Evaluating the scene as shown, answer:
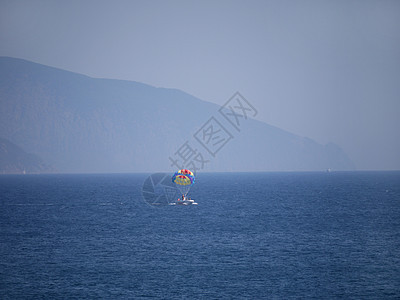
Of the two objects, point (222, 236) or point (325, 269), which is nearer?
point (325, 269)

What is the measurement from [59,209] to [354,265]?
293 ft

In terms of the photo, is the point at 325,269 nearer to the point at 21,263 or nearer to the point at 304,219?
the point at 21,263

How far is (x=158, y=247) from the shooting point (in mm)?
73562

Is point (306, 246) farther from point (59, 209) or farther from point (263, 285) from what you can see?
point (59, 209)

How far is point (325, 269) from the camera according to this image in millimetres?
60531

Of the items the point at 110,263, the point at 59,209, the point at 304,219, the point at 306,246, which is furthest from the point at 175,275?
the point at 59,209

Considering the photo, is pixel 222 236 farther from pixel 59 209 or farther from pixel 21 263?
pixel 59 209

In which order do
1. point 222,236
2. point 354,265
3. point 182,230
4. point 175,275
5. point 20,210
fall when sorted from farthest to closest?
point 20,210 < point 182,230 < point 222,236 < point 354,265 < point 175,275

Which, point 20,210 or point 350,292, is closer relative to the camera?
point 350,292

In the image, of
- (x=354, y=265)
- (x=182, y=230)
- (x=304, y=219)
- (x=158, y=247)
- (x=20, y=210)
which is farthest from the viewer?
(x=20, y=210)

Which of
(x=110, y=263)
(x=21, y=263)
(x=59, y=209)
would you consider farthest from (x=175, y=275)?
(x=59, y=209)

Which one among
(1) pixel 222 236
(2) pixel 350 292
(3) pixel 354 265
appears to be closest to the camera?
(2) pixel 350 292

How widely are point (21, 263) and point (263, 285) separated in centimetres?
3195

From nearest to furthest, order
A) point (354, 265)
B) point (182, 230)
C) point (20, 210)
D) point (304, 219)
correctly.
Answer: point (354, 265), point (182, 230), point (304, 219), point (20, 210)
